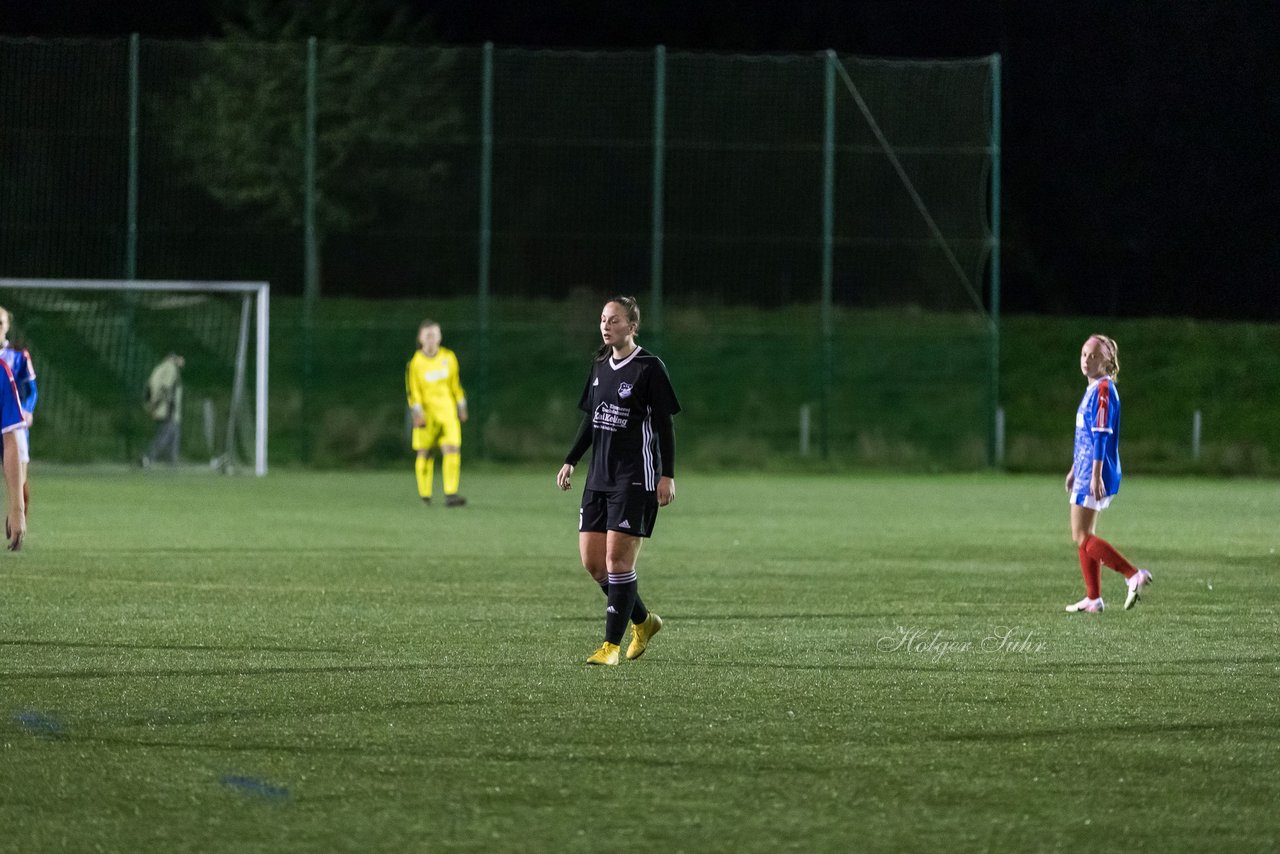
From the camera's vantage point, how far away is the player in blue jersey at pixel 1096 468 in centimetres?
1129

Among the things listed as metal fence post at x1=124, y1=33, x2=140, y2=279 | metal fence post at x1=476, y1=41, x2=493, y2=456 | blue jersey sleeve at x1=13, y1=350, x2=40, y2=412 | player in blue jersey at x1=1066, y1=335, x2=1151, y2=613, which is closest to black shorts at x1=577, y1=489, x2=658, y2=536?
player in blue jersey at x1=1066, y1=335, x2=1151, y2=613

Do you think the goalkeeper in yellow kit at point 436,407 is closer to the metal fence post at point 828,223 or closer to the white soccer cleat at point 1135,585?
the white soccer cleat at point 1135,585

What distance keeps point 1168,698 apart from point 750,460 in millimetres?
23010

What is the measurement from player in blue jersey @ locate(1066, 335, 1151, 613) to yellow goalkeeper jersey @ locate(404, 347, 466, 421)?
10076 mm

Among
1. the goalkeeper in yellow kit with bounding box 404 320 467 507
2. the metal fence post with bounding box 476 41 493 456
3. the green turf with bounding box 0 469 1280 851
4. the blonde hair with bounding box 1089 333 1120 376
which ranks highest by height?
the metal fence post with bounding box 476 41 493 456

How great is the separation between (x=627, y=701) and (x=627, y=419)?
1582 mm

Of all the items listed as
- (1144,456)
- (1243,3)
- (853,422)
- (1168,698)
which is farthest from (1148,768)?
(1243,3)

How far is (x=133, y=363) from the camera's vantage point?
94.2 feet

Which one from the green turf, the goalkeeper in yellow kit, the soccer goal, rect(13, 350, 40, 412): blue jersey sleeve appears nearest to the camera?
the green turf

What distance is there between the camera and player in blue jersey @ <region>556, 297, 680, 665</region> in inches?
351

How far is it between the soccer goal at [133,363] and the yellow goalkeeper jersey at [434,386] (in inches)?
248

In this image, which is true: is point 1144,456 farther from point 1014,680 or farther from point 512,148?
point 1014,680

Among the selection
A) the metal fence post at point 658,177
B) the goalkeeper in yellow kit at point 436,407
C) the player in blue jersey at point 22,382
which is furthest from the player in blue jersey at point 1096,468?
the metal fence post at point 658,177

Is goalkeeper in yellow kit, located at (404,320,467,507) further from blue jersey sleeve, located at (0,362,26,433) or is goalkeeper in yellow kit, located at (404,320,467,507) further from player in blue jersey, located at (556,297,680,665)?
player in blue jersey, located at (556,297,680,665)
